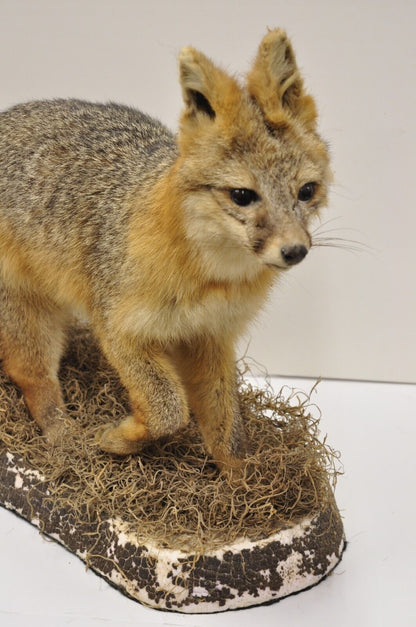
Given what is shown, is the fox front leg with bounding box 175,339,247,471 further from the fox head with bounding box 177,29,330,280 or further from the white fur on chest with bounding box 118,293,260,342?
the fox head with bounding box 177,29,330,280

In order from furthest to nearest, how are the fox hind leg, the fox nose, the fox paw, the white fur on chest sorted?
the fox hind leg
the fox paw
the white fur on chest
the fox nose

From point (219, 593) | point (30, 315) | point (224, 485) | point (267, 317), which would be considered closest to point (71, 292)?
point (30, 315)

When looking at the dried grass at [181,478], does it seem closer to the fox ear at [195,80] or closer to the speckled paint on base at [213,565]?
the speckled paint on base at [213,565]

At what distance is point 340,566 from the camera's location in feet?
12.1

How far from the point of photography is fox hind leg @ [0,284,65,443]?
409cm

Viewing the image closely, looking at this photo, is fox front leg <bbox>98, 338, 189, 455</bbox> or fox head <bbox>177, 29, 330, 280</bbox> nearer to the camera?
fox head <bbox>177, 29, 330, 280</bbox>

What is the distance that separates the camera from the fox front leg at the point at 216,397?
374cm

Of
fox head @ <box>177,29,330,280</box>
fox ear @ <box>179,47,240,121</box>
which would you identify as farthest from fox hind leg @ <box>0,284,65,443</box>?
fox ear @ <box>179,47,240,121</box>

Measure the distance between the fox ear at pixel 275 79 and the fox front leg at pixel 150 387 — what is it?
3.64 feet

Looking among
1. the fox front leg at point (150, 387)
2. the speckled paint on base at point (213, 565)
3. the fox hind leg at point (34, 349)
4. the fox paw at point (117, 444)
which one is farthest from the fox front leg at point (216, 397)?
the fox hind leg at point (34, 349)

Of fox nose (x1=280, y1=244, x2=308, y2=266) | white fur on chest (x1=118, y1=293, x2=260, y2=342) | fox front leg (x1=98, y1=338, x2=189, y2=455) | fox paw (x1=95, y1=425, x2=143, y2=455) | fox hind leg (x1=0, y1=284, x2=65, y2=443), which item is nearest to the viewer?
→ fox nose (x1=280, y1=244, x2=308, y2=266)

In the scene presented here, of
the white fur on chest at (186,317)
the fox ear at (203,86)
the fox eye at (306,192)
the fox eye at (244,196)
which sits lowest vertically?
the white fur on chest at (186,317)

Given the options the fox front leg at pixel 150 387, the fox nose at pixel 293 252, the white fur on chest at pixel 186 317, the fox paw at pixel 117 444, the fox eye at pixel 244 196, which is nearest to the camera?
the fox nose at pixel 293 252

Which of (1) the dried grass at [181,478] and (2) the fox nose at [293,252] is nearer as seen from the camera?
(2) the fox nose at [293,252]
